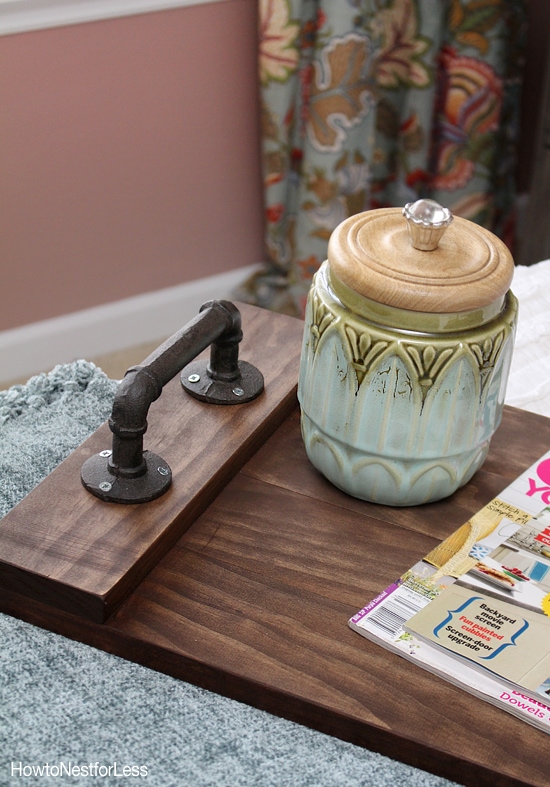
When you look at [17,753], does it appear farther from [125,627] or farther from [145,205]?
[145,205]

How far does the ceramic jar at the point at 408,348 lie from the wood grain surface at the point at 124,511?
0.08 metres

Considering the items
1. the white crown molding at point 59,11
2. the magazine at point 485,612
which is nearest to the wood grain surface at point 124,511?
the magazine at point 485,612

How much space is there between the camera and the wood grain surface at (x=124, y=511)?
605 millimetres

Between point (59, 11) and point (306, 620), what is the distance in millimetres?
1331

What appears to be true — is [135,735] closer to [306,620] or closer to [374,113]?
[306,620]

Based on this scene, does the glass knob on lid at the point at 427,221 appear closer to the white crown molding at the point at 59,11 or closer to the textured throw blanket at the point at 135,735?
the textured throw blanket at the point at 135,735

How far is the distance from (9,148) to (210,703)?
4.37 ft

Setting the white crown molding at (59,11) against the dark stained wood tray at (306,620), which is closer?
the dark stained wood tray at (306,620)

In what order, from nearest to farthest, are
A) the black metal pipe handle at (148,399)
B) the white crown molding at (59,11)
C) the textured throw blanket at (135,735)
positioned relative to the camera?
the textured throw blanket at (135,735) < the black metal pipe handle at (148,399) < the white crown molding at (59,11)

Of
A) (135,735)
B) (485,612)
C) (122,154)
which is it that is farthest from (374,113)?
(135,735)

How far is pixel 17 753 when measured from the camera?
0.54m

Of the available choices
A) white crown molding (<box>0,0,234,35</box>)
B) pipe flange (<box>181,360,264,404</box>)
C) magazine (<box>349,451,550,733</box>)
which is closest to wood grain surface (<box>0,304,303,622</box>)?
pipe flange (<box>181,360,264,404</box>)

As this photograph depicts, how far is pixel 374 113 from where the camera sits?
184 cm

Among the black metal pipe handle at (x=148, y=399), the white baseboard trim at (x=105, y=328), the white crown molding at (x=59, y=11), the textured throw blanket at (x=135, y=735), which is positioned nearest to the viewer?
the textured throw blanket at (x=135, y=735)
